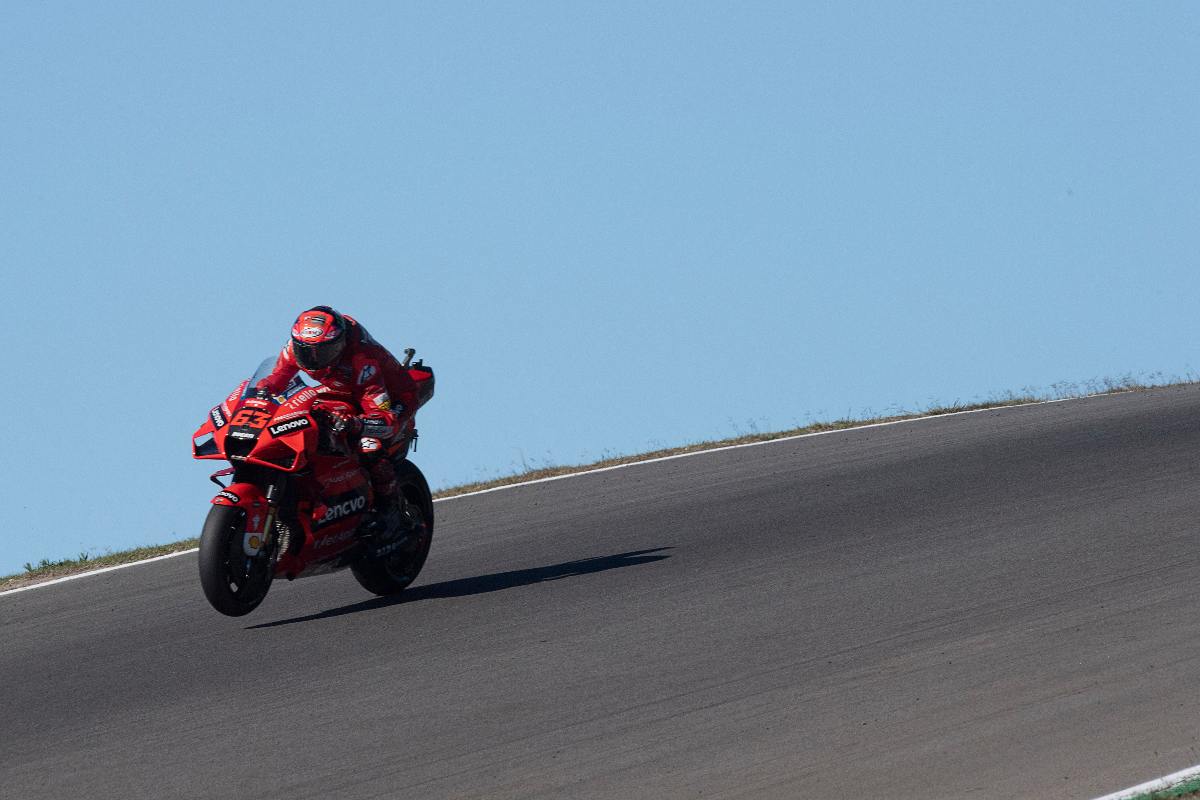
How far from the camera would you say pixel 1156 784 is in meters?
5.48

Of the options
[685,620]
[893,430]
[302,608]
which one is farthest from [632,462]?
[685,620]

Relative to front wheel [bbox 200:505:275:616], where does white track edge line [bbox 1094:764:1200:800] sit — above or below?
below

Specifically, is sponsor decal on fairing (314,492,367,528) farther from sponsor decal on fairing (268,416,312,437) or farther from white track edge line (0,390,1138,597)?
white track edge line (0,390,1138,597)

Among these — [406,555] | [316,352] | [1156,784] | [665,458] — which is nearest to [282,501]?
[316,352]

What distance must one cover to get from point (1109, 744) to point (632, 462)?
10.7 meters

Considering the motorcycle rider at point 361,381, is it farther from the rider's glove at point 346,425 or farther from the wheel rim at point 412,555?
the wheel rim at point 412,555

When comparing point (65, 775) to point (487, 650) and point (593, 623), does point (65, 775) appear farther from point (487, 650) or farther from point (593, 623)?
point (593, 623)


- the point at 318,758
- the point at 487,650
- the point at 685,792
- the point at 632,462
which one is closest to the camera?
the point at 685,792

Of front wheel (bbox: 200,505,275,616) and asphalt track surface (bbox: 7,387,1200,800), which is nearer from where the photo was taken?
asphalt track surface (bbox: 7,387,1200,800)

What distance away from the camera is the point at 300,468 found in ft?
30.7

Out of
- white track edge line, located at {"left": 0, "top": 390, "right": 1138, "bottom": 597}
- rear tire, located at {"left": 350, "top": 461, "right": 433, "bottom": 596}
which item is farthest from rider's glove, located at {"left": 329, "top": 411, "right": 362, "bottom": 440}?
white track edge line, located at {"left": 0, "top": 390, "right": 1138, "bottom": 597}

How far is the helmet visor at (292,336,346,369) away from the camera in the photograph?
984 centimetres

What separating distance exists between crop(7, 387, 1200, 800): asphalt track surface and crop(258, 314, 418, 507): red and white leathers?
0.91m

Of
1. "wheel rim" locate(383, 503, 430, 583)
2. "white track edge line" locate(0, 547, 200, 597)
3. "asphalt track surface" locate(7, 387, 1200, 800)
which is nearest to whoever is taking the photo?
"asphalt track surface" locate(7, 387, 1200, 800)
